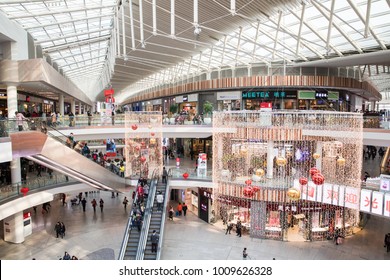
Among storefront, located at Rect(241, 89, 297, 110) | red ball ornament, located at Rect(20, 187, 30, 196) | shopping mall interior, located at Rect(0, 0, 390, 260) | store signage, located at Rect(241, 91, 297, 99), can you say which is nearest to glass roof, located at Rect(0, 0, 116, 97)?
shopping mall interior, located at Rect(0, 0, 390, 260)

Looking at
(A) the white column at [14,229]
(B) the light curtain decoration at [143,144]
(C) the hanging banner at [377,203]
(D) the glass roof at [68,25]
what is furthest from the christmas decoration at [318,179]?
(A) the white column at [14,229]

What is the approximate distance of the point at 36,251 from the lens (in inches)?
661

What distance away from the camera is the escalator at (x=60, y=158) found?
42.5 ft

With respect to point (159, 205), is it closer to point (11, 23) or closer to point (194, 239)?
point (194, 239)

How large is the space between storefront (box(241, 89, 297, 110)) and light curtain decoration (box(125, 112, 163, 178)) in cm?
978

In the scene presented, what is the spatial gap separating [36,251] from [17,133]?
7.30 m

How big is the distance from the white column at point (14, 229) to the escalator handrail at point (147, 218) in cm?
707

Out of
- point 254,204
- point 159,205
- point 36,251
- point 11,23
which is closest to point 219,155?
point 254,204

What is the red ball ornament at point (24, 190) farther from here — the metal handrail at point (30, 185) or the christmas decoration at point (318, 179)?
the christmas decoration at point (318, 179)

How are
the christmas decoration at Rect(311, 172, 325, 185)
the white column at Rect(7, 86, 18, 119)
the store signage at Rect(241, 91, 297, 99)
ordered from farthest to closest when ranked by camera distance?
the store signage at Rect(241, 91, 297, 99)
the white column at Rect(7, 86, 18, 119)
the christmas decoration at Rect(311, 172, 325, 185)

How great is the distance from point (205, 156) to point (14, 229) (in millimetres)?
11236

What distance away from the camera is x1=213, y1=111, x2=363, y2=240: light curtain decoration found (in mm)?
17078

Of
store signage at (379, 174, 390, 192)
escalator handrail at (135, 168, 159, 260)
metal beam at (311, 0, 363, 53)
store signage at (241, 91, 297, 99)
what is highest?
metal beam at (311, 0, 363, 53)

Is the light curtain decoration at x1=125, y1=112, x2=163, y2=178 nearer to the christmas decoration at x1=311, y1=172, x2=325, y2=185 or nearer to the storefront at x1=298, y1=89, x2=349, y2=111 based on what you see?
the christmas decoration at x1=311, y1=172, x2=325, y2=185
